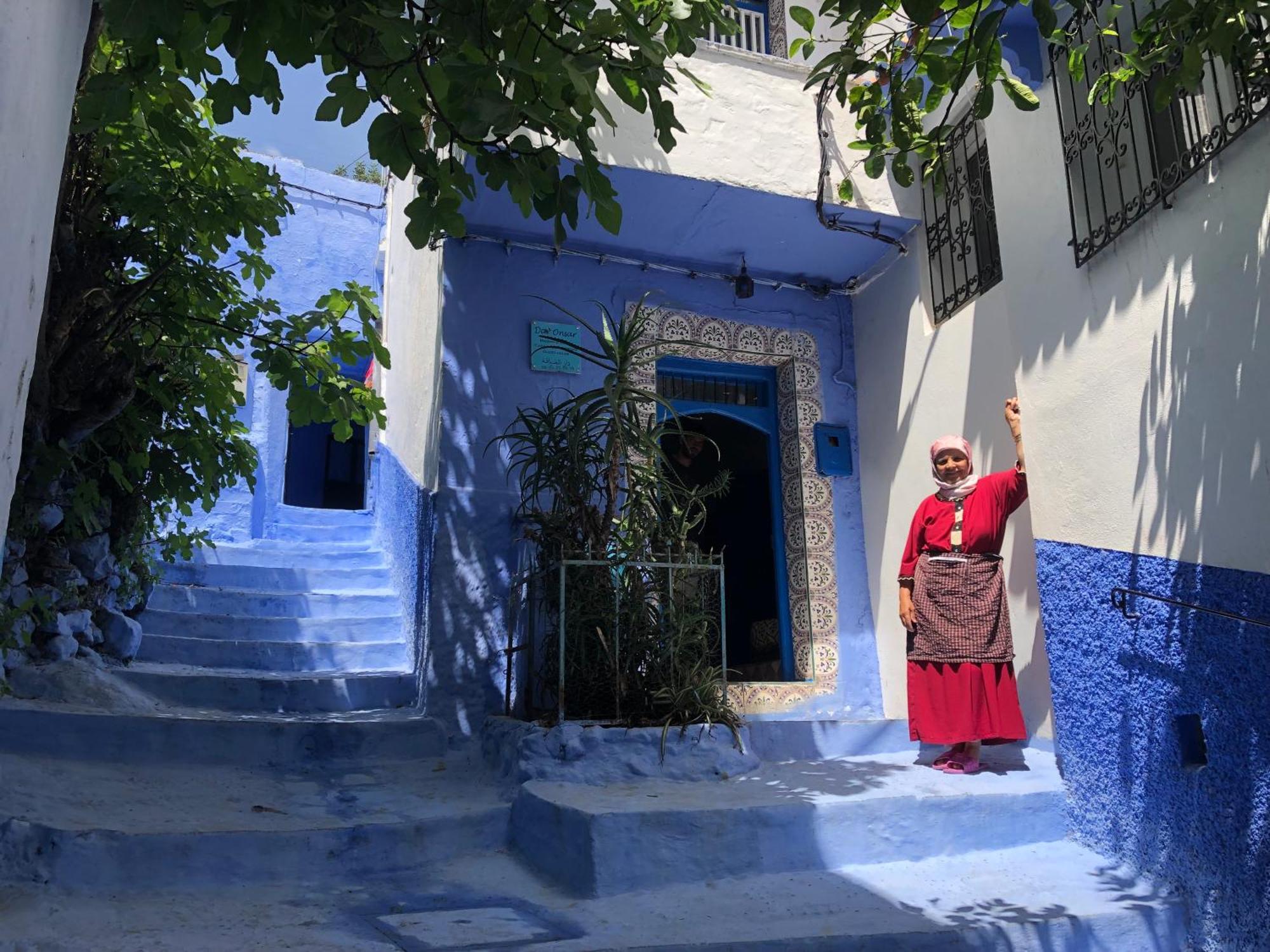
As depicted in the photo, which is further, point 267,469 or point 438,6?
point 267,469

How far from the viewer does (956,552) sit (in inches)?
175

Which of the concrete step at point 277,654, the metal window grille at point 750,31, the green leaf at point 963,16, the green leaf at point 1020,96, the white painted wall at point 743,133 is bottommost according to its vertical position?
the concrete step at point 277,654

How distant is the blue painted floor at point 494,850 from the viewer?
10.1 ft

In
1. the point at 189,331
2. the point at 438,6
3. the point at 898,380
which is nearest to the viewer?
the point at 438,6

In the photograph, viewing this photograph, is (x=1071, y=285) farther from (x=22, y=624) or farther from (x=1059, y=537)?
(x=22, y=624)

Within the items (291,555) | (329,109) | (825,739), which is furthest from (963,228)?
(291,555)

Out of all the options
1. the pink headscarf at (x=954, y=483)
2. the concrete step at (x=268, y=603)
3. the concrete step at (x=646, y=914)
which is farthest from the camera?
the concrete step at (x=268, y=603)

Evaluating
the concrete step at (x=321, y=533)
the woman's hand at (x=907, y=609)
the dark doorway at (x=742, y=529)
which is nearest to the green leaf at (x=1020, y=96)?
the woman's hand at (x=907, y=609)

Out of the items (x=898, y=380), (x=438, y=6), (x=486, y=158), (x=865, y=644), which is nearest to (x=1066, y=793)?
(x=865, y=644)

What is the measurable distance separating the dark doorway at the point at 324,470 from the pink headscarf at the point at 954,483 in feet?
29.5

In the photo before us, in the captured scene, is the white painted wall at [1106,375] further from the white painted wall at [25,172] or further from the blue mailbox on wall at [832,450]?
the white painted wall at [25,172]

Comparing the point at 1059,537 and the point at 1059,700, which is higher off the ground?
the point at 1059,537

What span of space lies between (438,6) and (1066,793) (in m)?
3.61

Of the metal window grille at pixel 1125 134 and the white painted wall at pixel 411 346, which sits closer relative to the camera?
the metal window grille at pixel 1125 134
